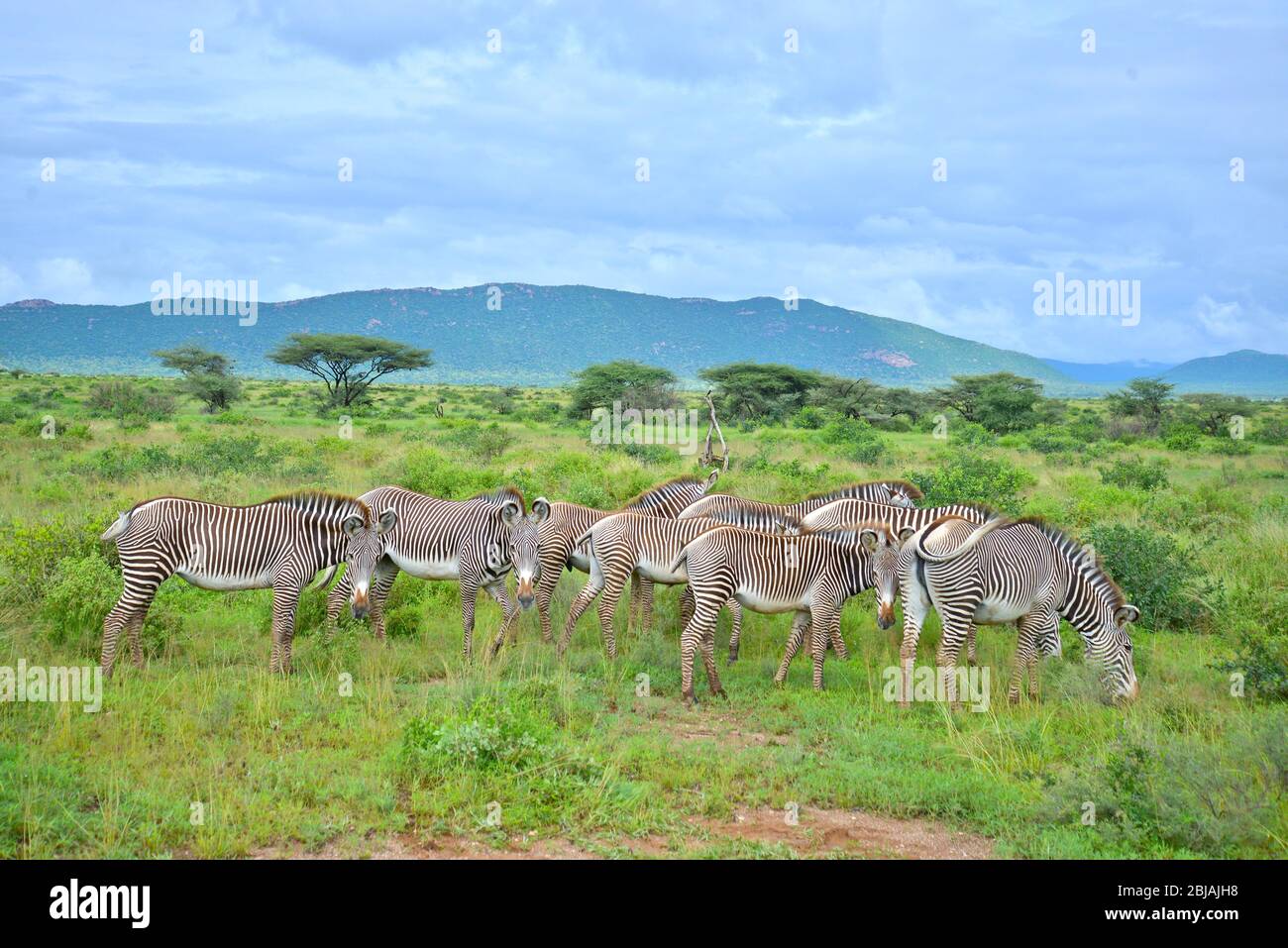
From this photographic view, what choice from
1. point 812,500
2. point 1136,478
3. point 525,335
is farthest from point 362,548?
point 525,335

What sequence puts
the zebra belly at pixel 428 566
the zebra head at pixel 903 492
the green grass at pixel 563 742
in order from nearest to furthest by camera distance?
the green grass at pixel 563 742 → the zebra belly at pixel 428 566 → the zebra head at pixel 903 492

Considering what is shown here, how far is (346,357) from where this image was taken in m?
59.2

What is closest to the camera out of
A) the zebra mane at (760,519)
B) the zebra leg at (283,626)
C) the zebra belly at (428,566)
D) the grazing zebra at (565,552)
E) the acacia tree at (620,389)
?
the zebra leg at (283,626)

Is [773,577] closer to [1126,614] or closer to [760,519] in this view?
[760,519]

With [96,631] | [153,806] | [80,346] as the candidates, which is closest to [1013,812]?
[153,806]

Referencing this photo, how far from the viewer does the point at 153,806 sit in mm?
5953

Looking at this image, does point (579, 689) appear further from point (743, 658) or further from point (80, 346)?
point (80, 346)

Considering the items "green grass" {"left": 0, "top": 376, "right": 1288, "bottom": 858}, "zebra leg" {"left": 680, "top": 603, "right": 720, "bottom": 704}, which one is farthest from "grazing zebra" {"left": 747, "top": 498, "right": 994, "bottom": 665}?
"zebra leg" {"left": 680, "top": 603, "right": 720, "bottom": 704}

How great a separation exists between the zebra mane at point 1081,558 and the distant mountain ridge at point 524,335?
412 ft

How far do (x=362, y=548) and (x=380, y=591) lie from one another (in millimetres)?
1155

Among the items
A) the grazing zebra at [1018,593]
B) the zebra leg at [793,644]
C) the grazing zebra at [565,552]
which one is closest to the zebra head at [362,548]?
the grazing zebra at [565,552]

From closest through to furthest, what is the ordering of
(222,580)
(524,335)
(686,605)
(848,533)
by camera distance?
(222,580) < (848,533) < (686,605) < (524,335)

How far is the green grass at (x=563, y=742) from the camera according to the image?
5883 millimetres

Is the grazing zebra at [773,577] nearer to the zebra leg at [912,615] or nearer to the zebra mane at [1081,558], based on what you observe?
the zebra leg at [912,615]
